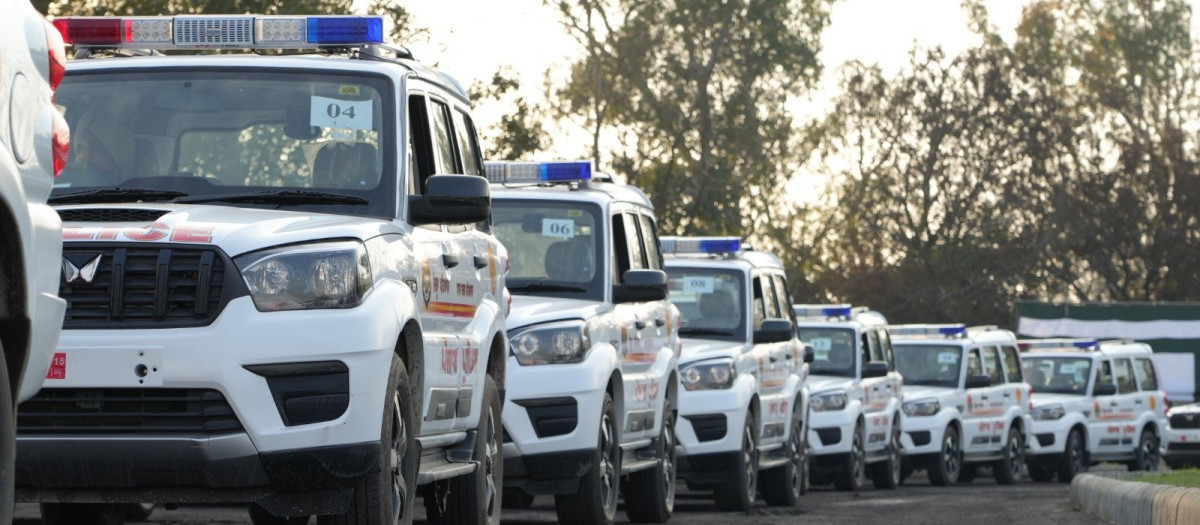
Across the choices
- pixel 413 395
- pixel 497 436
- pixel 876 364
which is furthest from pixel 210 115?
pixel 876 364

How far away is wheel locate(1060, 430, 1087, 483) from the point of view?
30625 millimetres

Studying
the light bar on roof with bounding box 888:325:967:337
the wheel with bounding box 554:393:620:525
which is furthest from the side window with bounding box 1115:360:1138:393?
the wheel with bounding box 554:393:620:525

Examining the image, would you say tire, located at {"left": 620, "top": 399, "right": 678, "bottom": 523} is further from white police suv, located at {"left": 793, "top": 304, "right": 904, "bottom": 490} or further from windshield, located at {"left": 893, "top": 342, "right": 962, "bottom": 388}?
windshield, located at {"left": 893, "top": 342, "right": 962, "bottom": 388}

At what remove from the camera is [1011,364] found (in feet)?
96.4

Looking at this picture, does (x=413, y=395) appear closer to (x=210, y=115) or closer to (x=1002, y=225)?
(x=210, y=115)

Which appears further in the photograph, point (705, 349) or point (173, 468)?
point (705, 349)

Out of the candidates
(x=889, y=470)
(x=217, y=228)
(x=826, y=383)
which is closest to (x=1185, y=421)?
(x=889, y=470)

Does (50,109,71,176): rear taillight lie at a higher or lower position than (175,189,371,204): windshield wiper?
higher

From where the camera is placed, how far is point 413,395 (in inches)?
311

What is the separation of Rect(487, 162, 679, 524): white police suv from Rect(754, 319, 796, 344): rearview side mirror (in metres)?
2.10

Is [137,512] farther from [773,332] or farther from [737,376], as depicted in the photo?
[773,332]

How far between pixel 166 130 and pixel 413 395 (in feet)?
4.54

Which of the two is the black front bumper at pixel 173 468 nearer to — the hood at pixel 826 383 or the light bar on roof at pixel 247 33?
the light bar on roof at pixel 247 33

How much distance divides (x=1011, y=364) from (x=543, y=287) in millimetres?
17692
